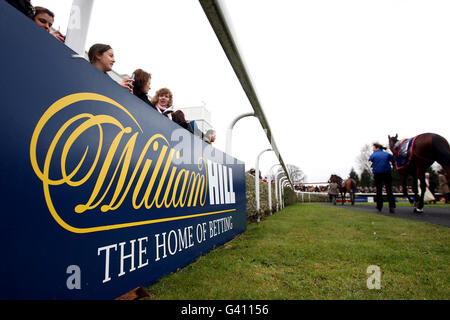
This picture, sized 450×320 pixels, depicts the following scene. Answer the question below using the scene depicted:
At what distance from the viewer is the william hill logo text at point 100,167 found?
1288mm

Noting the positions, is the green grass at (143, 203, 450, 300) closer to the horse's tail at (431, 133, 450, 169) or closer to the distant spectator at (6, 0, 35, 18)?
the distant spectator at (6, 0, 35, 18)

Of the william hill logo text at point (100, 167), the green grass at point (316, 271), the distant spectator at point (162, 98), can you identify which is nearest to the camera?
the william hill logo text at point (100, 167)

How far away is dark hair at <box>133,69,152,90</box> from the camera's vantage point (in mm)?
2822

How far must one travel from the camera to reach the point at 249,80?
2.71 metres

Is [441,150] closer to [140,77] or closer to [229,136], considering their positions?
[229,136]

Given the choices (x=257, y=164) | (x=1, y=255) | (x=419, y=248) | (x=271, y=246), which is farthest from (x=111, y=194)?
(x=257, y=164)

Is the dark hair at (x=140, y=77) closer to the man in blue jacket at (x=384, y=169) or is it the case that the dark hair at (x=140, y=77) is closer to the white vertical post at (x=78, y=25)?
the white vertical post at (x=78, y=25)

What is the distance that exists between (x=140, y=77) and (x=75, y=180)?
1827mm

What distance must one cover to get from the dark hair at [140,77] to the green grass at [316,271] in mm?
2224

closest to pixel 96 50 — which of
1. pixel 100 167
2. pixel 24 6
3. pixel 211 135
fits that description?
pixel 24 6

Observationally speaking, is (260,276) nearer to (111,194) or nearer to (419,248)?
(111,194)

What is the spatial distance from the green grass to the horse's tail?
3.60 meters

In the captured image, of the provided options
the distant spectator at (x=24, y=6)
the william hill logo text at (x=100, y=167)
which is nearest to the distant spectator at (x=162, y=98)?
the william hill logo text at (x=100, y=167)

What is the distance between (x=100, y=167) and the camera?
1.63 m
